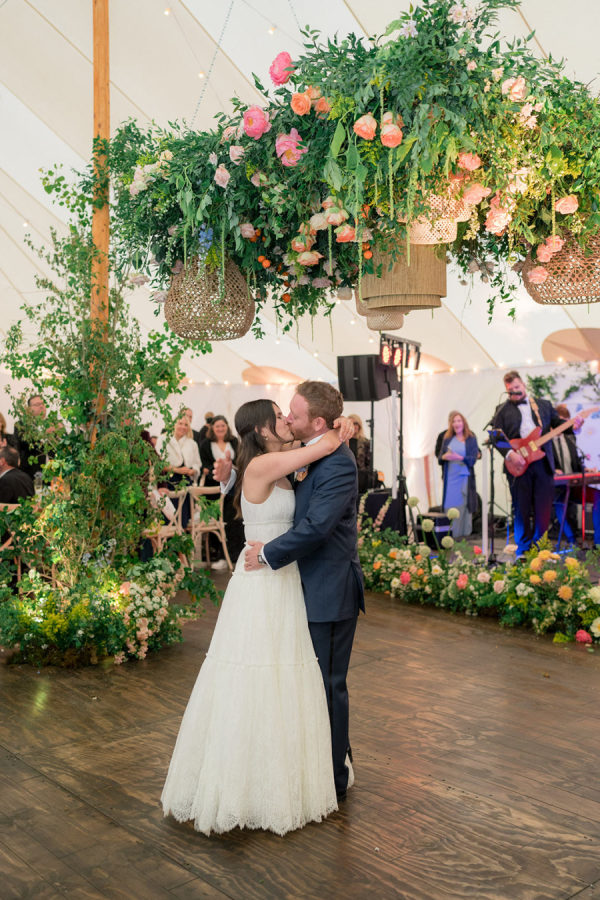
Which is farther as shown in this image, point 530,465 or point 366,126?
point 530,465

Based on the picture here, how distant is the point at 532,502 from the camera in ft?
23.1

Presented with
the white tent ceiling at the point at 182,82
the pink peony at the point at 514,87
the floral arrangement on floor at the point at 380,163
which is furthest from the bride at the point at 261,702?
the white tent ceiling at the point at 182,82

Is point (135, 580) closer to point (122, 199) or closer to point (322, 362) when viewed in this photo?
point (122, 199)

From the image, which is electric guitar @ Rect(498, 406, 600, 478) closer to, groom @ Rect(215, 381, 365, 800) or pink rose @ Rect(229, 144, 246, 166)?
groom @ Rect(215, 381, 365, 800)

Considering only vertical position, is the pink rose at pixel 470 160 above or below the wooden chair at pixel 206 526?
above

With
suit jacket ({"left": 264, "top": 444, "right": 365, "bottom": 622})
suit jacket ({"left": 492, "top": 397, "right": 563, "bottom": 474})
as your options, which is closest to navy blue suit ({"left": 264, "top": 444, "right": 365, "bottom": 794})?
suit jacket ({"left": 264, "top": 444, "right": 365, "bottom": 622})

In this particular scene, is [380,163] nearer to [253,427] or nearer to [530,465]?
[253,427]

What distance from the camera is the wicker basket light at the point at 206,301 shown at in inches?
124

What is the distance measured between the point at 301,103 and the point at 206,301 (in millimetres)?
907

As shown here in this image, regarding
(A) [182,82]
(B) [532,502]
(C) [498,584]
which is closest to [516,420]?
(B) [532,502]

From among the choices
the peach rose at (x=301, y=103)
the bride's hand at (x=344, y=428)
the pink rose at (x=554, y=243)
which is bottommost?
the bride's hand at (x=344, y=428)

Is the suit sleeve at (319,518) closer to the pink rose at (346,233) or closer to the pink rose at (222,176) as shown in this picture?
the pink rose at (346,233)

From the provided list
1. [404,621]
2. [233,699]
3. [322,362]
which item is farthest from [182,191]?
[322,362]

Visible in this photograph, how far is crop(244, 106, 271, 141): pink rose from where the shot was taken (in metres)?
2.66
